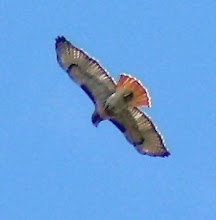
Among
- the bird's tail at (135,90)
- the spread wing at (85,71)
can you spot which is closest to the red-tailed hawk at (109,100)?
the spread wing at (85,71)

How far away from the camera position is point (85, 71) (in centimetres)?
2659

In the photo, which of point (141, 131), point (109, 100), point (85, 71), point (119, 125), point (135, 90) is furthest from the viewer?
point (119, 125)

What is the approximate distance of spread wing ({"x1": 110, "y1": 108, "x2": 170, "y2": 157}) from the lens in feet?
87.8

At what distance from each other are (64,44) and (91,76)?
2.74 feet

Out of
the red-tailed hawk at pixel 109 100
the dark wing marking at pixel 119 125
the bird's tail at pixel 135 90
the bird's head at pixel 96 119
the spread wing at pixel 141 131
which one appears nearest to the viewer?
the bird's tail at pixel 135 90

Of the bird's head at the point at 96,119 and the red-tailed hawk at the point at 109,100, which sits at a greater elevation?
the red-tailed hawk at the point at 109,100

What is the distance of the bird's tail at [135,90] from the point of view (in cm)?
2536

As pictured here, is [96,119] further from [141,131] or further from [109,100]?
[141,131]

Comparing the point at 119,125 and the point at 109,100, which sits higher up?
the point at 119,125

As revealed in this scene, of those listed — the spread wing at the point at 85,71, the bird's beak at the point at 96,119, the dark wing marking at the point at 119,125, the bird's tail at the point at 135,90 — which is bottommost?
the bird's tail at the point at 135,90

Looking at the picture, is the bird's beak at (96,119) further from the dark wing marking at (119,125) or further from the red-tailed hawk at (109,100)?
the dark wing marking at (119,125)

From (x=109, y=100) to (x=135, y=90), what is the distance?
44.5 inches

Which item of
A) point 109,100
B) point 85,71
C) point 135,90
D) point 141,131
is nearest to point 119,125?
point 141,131

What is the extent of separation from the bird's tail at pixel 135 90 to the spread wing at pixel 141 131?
0.98 metres
